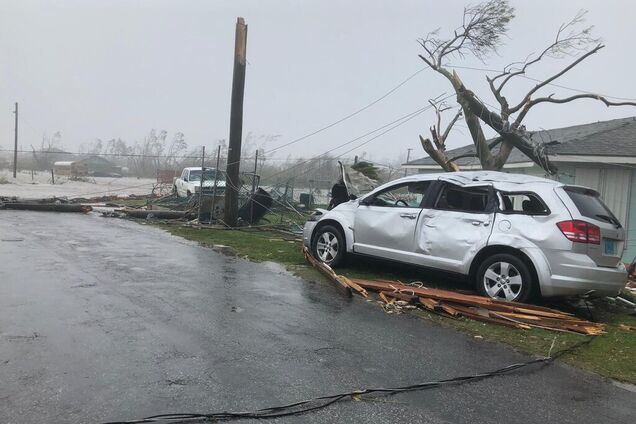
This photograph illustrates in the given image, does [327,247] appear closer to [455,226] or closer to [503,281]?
[455,226]

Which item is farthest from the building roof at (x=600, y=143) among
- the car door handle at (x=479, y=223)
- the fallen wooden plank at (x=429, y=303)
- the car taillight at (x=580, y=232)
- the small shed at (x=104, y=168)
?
the small shed at (x=104, y=168)

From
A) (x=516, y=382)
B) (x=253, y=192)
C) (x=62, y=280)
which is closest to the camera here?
(x=516, y=382)

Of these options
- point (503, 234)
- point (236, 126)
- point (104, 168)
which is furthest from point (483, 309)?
point (104, 168)

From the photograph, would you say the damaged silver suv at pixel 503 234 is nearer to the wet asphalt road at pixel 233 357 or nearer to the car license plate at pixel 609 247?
the car license plate at pixel 609 247

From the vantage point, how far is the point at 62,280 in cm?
751

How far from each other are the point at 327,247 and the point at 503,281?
10.5ft

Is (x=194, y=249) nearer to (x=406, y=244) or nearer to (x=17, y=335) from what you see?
(x=406, y=244)

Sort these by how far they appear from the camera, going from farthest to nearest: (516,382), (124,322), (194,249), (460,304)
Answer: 1. (194,249)
2. (460,304)
3. (124,322)
4. (516,382)

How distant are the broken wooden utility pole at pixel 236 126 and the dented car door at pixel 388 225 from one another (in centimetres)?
734

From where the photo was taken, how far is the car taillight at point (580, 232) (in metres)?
6.59

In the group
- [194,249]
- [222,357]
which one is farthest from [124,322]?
[194,249]

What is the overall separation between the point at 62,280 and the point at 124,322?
252 cm

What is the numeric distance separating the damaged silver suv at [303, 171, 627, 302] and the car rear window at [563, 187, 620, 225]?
0.02 metres

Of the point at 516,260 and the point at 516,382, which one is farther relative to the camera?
the point at 516,260
